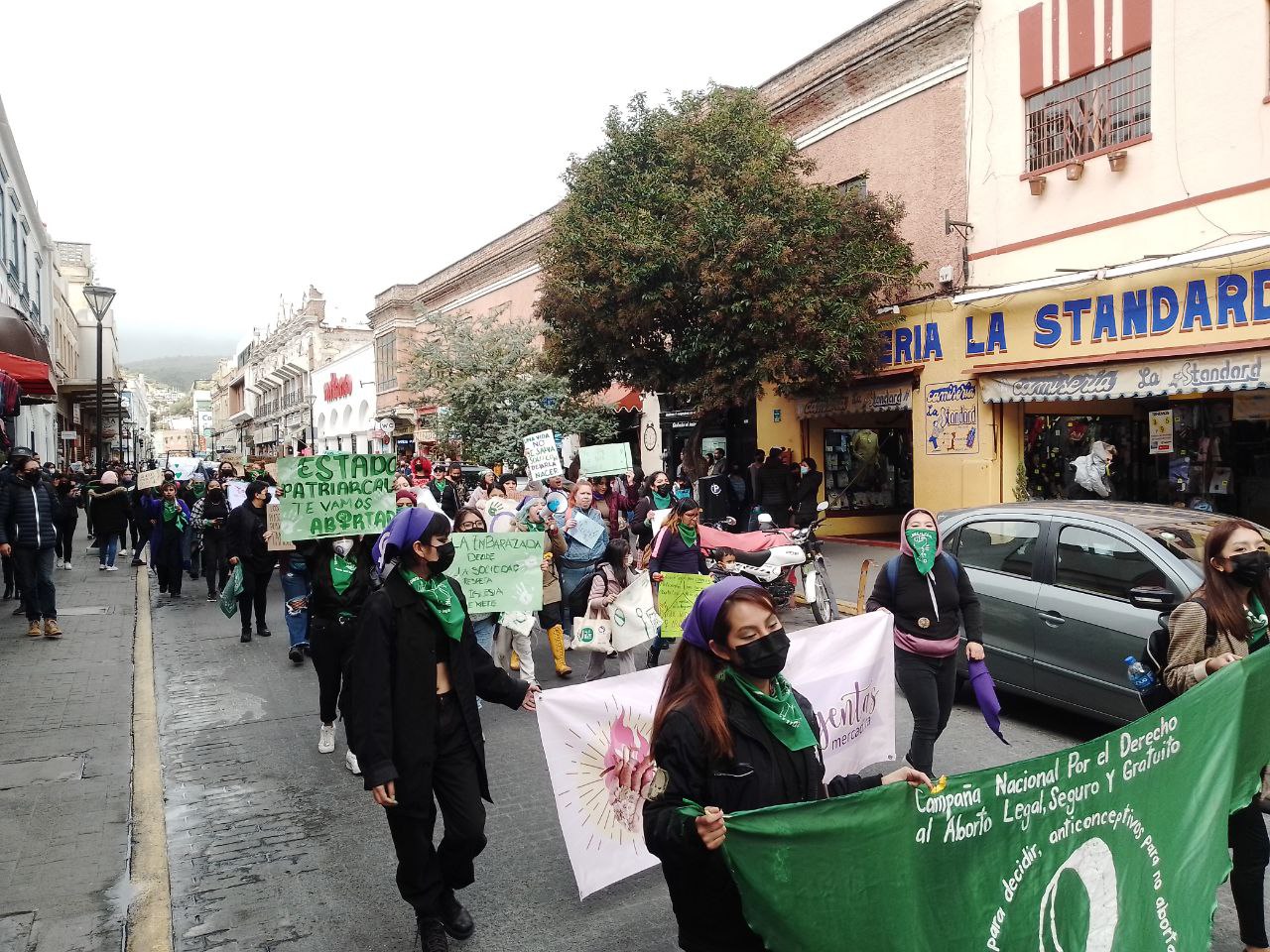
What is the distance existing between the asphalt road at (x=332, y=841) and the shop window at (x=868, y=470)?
12.8 m

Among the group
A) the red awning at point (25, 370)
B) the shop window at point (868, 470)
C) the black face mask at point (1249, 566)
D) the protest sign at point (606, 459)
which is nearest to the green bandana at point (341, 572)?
the black face mask at point (1249, 566)

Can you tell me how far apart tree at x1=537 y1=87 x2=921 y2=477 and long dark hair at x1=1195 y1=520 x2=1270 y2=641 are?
1178cm

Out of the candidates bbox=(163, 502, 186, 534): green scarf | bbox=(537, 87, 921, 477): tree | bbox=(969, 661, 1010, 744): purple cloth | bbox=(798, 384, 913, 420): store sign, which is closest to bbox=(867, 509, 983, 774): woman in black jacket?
bbox=(969, 661, 1010, 744): purple cloth

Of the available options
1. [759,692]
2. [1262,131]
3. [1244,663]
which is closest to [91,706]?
[759,692]

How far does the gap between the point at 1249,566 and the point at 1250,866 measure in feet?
3.66

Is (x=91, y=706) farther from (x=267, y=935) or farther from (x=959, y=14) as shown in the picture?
(x=959, y=14)

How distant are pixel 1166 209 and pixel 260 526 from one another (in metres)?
12.2

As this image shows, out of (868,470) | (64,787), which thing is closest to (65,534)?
(64,787)

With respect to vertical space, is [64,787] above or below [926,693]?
below

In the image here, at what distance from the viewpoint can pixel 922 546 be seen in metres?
5.41

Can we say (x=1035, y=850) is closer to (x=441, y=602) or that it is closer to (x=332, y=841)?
(x=441, y=602)

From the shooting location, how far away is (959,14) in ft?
50.1

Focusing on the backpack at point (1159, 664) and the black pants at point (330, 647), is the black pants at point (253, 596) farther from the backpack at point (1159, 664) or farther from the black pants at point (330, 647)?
the backpack at point (1159, 664)

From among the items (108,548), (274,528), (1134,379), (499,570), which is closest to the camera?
(499,570)
